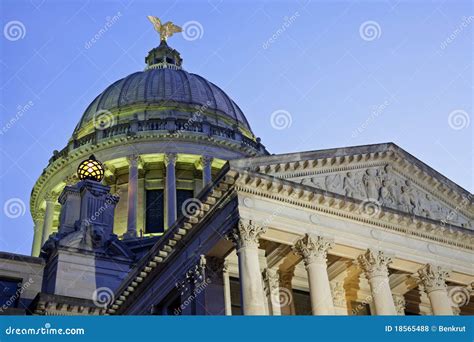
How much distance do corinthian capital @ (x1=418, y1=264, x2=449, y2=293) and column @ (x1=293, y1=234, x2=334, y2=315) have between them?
5375mm

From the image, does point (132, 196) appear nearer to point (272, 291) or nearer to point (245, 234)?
point (272, 291)

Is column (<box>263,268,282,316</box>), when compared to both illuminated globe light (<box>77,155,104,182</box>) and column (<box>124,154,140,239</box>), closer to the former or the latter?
illuminated globe light (<box>77,155,104,182</box>)

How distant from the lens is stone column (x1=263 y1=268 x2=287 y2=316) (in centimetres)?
2817

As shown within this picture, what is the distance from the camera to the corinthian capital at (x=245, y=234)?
2520cm

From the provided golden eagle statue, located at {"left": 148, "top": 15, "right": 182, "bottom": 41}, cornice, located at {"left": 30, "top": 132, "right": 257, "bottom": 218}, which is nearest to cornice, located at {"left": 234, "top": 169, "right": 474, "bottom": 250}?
cornice, located at {"left": 30, "top": 132, "right": 257, "bottom": 218}

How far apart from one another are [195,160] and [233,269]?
29.0m

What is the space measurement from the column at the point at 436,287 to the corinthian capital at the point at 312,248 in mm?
5468

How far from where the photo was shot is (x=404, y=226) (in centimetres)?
2997

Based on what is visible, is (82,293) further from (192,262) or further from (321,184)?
(321,184)

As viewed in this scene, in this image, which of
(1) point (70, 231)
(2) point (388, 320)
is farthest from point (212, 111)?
(2) point (388, 320)

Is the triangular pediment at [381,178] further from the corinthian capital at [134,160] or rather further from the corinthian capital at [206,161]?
the corinthian capital at [134,160]

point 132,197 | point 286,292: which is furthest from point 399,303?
point 132,197

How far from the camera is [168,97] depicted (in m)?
61.8

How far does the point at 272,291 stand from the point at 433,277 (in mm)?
7294
